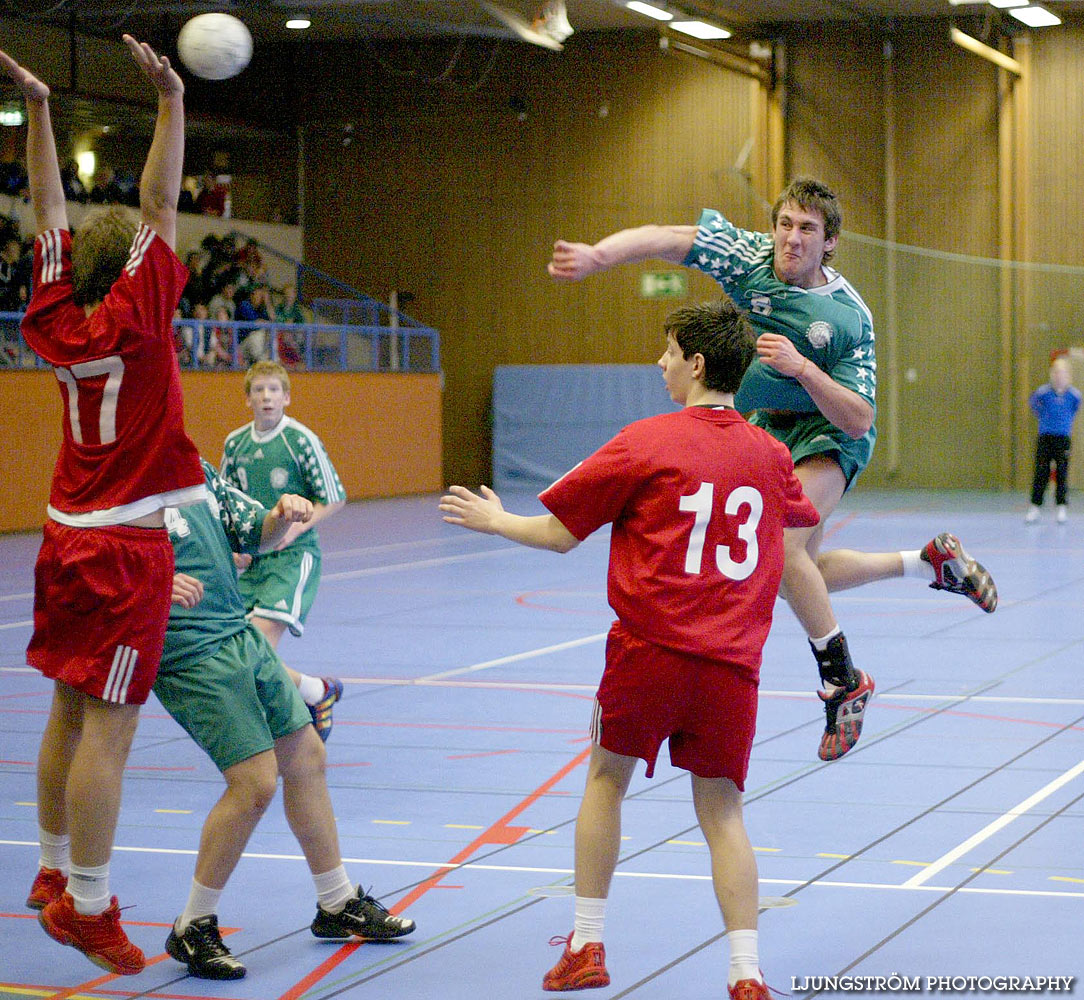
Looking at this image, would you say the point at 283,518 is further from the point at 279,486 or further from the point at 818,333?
the point at 279,486

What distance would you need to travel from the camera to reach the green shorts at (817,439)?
18.9ft

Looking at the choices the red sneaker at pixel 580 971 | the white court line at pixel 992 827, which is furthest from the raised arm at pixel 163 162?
the white court line at pixel 992 827

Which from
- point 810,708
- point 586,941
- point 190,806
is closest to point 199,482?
point 586,941

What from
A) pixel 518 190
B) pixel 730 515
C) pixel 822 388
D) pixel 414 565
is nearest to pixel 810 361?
pixel 822 388

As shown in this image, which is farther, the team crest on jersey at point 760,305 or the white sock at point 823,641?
the white sock at point 823,641

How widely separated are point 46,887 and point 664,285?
2394cm

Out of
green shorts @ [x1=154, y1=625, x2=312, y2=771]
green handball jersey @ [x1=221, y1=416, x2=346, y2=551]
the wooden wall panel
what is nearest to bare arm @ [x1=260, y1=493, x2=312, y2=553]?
green shorts @ [x1=154, y1=625, x2=312, y2=771]

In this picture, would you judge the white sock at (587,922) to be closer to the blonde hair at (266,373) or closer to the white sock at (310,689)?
the white sock at (310,689)

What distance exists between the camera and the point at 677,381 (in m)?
4.08

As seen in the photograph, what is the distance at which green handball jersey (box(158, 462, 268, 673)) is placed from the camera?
4297 mm

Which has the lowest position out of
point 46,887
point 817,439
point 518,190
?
point 46,887

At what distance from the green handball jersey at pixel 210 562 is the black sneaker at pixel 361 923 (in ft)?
2.74

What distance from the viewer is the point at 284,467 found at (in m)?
7.34

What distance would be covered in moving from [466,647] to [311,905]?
5689 millimetres
